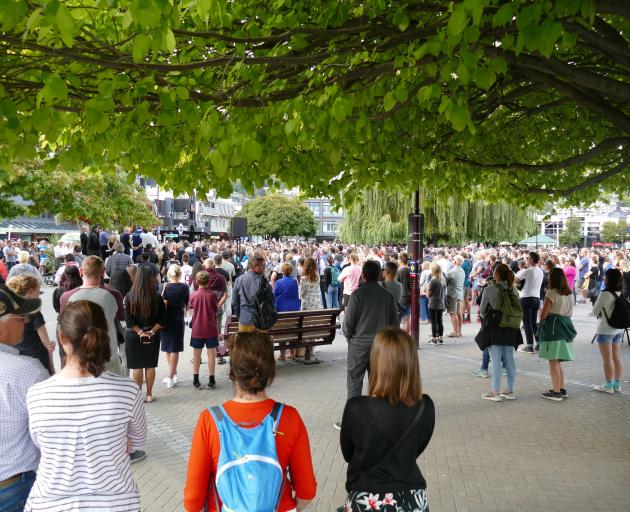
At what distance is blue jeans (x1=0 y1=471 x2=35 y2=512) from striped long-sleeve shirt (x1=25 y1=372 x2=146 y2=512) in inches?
12.3

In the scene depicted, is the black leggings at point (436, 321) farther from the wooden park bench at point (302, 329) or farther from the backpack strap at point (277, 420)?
the backpack strap at point (277, 420)

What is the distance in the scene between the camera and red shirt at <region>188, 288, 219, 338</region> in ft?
28.4

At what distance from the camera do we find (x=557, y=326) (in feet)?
26.5

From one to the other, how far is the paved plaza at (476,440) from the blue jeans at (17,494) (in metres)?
1.95

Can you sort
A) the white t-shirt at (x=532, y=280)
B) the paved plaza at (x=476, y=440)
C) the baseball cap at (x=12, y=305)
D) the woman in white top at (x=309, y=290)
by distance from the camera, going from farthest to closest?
the woman in white top at (x=309, y=290), the white t-shirt at (x=532, y=280), the paved plaza at (x=476, y=440), the baseball cap at (x=12, y=305)

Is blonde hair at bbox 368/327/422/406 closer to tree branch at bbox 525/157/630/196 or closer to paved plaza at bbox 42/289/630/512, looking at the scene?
paved plaza at bbox 42/289/630/512

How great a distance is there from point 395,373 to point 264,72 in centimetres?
324

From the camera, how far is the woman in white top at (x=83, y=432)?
2596mm

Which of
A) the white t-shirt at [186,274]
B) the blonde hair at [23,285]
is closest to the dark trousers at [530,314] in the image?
the white t-shirt at [186,274]

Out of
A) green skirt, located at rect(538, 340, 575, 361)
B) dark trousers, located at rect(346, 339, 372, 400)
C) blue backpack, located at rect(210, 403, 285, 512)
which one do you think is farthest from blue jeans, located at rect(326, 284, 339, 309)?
blue backpack, located at rect(210, 403, 285, 512)

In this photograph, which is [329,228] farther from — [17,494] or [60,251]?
[17,494]

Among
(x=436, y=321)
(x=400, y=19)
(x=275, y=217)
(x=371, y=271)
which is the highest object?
(x=275, y=217)

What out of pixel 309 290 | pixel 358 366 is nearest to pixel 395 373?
pixel 358 366

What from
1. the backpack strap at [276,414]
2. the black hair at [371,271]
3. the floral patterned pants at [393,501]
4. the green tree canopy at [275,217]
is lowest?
the floral patterned pants at [393,501]
